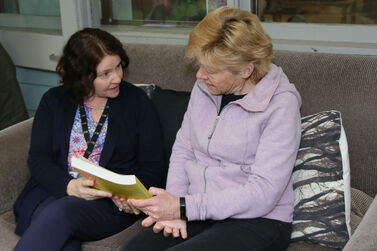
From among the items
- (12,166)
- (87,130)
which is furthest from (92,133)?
(12,166)

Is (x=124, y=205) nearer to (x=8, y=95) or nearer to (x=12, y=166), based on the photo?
(x=12, y=166)

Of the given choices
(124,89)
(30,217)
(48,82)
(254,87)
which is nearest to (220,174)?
(254,87)

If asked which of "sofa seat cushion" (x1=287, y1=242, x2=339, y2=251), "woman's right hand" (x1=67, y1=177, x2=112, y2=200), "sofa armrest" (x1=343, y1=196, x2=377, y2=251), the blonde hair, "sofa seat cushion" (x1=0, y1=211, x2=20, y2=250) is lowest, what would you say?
"sofa seat cushion" (x1=0, y1=211, x2=20, y2=250)

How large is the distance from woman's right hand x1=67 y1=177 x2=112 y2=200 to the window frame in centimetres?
106

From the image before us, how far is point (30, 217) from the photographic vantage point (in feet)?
6.01

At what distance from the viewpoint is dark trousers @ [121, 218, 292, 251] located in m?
1.47

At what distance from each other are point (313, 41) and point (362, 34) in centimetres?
22

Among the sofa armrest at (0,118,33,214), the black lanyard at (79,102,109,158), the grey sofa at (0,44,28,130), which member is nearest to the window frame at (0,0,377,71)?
the grey sofa at (0,44,28,130)

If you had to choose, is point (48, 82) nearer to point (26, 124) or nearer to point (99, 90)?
point (26, 124)

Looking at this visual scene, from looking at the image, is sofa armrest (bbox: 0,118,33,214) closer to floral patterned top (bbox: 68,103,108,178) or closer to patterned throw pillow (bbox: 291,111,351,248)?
floral patterned top (bbox: 68,103,108,178)

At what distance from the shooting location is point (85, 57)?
1.84 meters

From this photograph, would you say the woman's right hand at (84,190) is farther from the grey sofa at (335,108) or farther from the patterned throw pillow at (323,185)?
the patterned throw pillow at (323,185)

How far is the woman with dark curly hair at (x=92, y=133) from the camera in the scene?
6.00 feet

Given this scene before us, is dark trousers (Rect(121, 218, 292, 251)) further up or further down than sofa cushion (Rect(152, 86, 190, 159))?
further down
